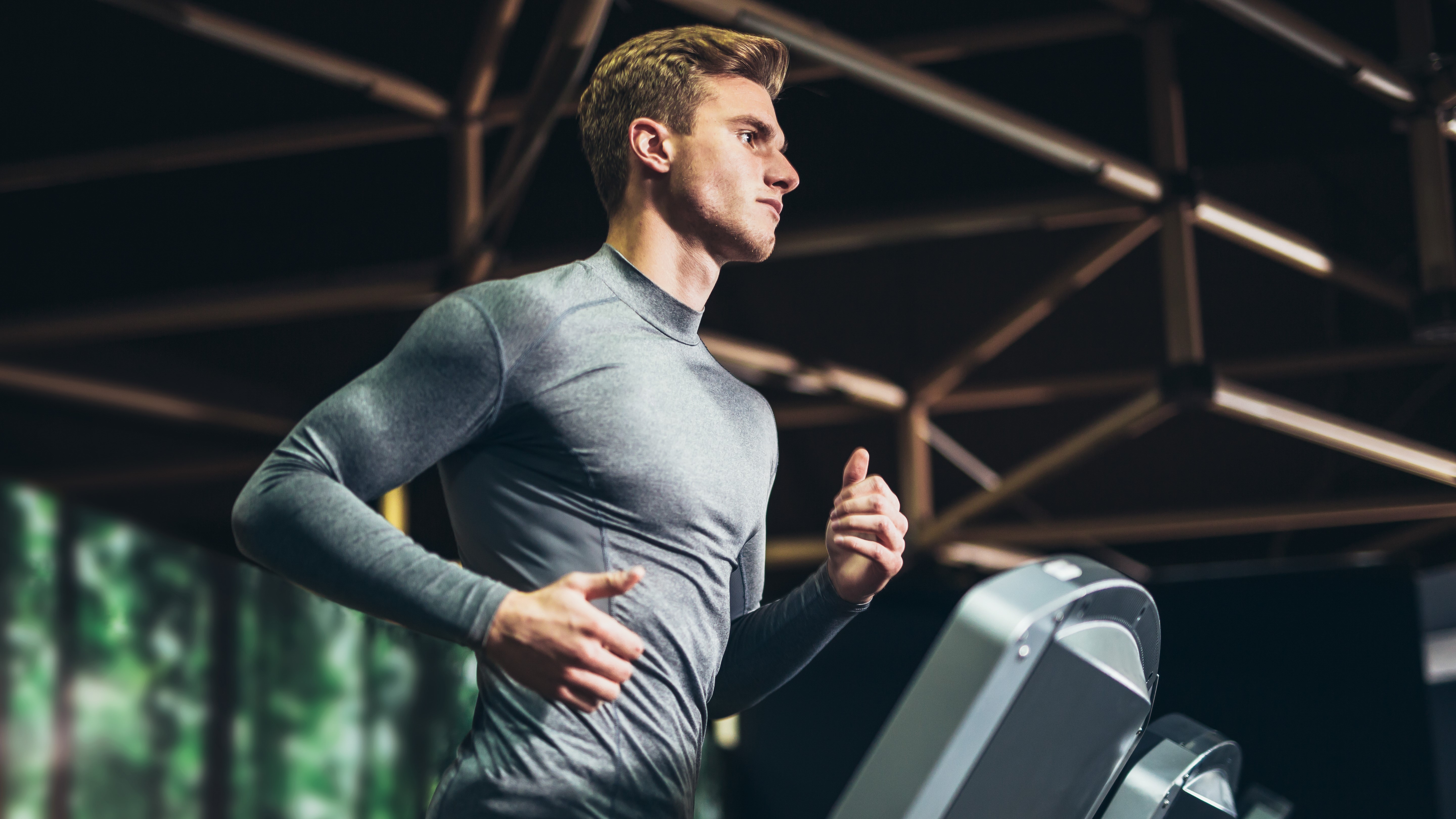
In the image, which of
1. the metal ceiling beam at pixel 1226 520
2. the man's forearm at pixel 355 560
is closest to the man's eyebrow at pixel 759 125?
the man's forearm at pixel 355 560

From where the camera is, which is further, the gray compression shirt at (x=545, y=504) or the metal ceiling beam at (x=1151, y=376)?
the metal ceiling beam at (x=1151, y=376)

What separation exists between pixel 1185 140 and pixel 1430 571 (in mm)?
4519

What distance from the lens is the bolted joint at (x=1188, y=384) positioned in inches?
174

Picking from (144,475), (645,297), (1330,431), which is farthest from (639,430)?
(144,475)

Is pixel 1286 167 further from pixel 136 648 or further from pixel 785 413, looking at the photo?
pixel 136 648

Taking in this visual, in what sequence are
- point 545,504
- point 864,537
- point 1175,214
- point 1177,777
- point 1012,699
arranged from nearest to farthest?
point 1012,699
point 545,504
point 864,537
point 1177,777
point 1175,214

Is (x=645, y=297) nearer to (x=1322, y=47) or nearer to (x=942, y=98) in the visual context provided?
(x=942, y=98)

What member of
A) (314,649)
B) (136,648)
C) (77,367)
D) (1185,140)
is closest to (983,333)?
(1185,140)

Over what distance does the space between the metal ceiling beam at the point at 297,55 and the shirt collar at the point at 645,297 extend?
2535mm

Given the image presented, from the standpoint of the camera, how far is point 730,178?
143 cm

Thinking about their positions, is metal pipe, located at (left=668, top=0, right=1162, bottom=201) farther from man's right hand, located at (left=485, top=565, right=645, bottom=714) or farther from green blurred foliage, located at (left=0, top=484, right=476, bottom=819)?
man's right hand, located at (left=485, top=565, right=645, bottom=714)

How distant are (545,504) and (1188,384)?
352 cm

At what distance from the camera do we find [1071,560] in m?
1.09

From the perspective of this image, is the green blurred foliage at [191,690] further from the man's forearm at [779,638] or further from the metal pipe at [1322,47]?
the man's forearm at [779,638]
